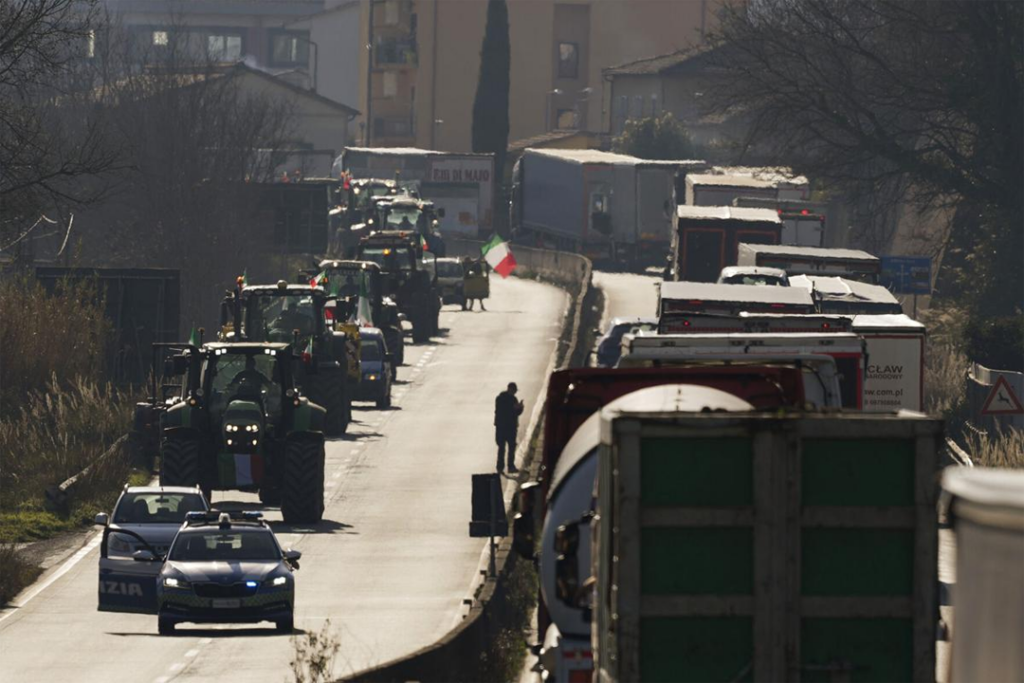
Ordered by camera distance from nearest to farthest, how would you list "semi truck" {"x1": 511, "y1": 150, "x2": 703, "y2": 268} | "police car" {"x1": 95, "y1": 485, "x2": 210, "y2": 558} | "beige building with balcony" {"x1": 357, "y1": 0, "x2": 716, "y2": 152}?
"police car" {"x1": 95, "y1": 485, "x2": 210, "y2": 558} → "semi truck" {"x1": 511, "y1": 150, "x2": 703, "y2": 268} → "beige building with balcony" {"x1": 357, "y1": 0, "x2": 716, "y2": 152}

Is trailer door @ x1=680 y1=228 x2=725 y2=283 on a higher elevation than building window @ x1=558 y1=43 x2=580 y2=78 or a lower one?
lower

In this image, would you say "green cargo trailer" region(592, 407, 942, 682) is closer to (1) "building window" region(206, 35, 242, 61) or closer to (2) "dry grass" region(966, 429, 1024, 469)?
(2) "dry grass" region(966, 429, 1024, 469)

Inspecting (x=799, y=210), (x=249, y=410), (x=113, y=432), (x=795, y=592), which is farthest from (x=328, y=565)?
(x=799, y=210)

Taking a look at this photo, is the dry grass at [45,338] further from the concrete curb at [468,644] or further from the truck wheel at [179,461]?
the truck wheel at [179,461]

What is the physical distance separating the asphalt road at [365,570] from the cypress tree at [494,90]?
191 feet

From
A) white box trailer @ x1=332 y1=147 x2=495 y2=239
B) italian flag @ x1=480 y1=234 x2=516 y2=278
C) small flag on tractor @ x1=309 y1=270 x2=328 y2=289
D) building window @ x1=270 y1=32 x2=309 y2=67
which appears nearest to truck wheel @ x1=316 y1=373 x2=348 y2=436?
small flag on tractor @ x1=309 y1=270 x2=328 y2=289

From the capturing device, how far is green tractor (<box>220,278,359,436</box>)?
137 feet

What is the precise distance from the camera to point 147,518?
29.4 meters

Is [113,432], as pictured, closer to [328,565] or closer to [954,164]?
[328,565]

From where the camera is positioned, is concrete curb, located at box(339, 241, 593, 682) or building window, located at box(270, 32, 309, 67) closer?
concrete curb, located at box(339, 241, 593, 682)

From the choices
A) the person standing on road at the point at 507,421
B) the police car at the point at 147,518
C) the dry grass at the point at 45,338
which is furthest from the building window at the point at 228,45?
the police car at the point at 147,518

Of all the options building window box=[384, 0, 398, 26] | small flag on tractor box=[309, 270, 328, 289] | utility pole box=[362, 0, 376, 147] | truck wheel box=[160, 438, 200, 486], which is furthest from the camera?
utility pole box=[362, 0, 376, 147]

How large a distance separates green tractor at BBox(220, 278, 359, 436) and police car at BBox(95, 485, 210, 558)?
1083cm

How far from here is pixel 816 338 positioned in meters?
22.0
